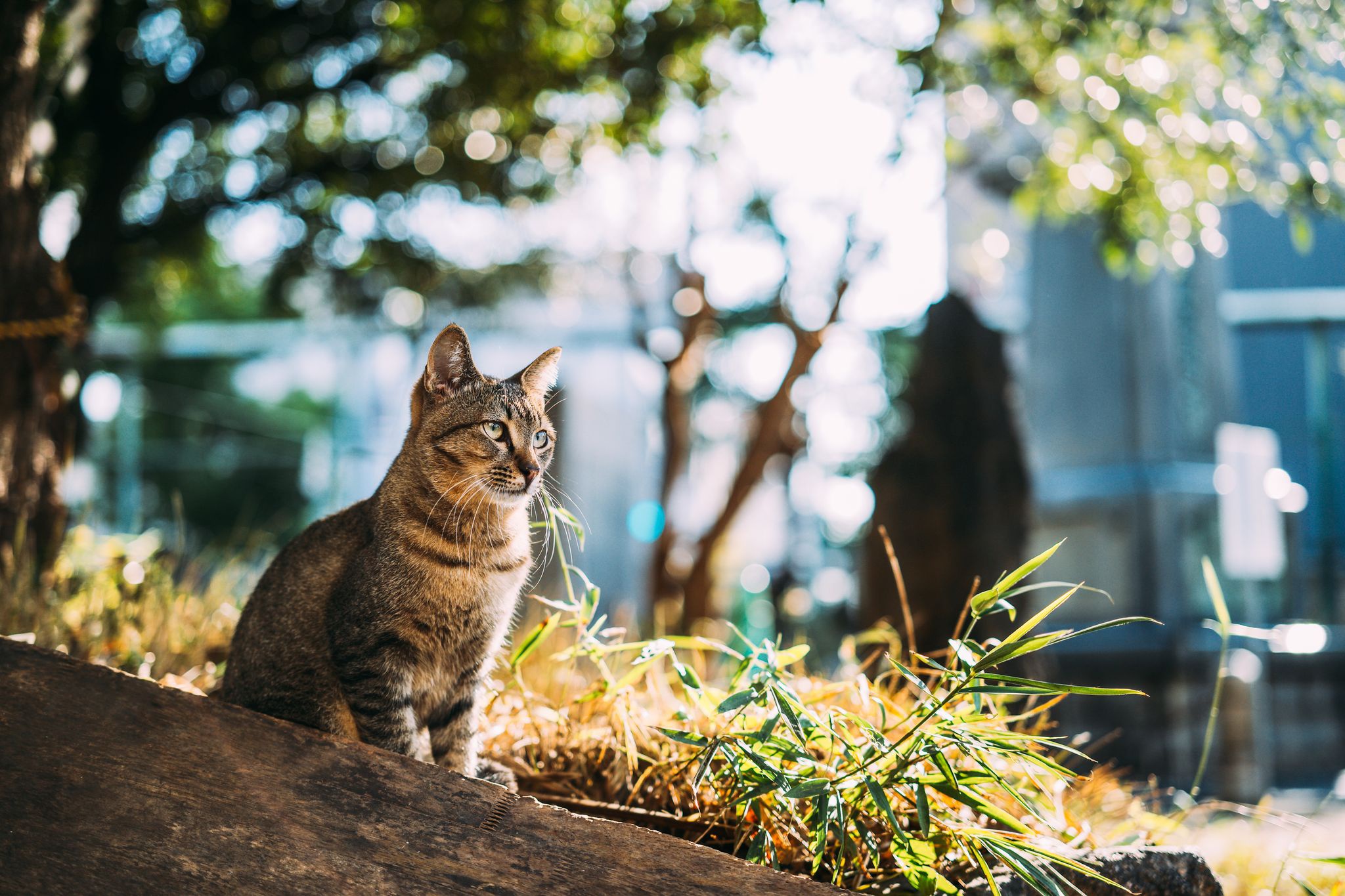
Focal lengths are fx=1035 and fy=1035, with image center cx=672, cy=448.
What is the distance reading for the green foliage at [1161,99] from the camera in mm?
3930

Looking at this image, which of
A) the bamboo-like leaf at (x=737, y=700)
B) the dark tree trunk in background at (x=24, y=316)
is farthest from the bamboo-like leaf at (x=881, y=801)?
the dark tree trunk in background at (x=24, y=316)

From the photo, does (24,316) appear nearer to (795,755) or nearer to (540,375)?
(540,375)

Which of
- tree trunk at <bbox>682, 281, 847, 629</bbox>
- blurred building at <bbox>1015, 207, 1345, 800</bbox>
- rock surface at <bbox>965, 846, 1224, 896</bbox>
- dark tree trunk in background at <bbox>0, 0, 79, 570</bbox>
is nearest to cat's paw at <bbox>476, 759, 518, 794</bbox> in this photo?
rock surface at <bbox>965, 846, 1224, 896</bbox>

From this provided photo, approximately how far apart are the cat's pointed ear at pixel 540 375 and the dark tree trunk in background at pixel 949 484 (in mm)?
3052

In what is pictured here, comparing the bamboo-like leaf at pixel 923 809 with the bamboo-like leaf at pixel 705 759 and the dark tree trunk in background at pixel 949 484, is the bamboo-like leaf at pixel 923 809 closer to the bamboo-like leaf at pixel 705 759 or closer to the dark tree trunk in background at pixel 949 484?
the bamboo-like leaf at pixel 705 759

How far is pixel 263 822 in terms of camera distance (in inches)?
72.5

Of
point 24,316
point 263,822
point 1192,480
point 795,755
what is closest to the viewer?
point 263,822

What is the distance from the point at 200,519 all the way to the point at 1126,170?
1027cm

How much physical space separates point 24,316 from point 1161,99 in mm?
4465

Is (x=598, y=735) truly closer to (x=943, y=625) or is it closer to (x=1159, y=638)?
(x=943, y=625)

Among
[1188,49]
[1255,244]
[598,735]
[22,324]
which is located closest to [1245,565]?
[1255,244]

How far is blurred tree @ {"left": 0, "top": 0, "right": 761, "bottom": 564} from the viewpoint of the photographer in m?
5.27

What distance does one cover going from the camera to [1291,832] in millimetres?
4172

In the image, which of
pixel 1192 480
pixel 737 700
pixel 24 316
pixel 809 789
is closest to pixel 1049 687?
pixel 809 789
